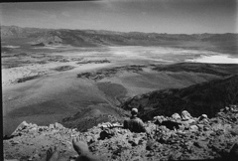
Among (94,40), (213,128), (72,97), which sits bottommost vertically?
(213,128)

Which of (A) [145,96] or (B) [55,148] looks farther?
(A) [145,96]

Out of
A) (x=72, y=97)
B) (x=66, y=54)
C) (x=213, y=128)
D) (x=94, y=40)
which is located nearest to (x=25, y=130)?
(x=72, y=97)

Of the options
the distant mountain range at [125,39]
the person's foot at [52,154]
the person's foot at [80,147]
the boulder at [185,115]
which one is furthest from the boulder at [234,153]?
the person's foot at [52,154]

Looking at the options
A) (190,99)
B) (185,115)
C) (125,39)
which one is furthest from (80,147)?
(190,99)

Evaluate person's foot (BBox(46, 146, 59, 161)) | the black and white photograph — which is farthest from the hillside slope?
person's foot (BBox(46, 146, 59, 161))

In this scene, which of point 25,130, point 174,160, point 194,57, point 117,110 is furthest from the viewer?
point 194,57

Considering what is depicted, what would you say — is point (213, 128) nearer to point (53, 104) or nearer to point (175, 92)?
point (175, 92)

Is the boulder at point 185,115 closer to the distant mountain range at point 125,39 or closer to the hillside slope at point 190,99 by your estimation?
the hillside slope at point 190,99

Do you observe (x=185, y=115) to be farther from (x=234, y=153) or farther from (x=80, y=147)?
(x=80, y=147)
